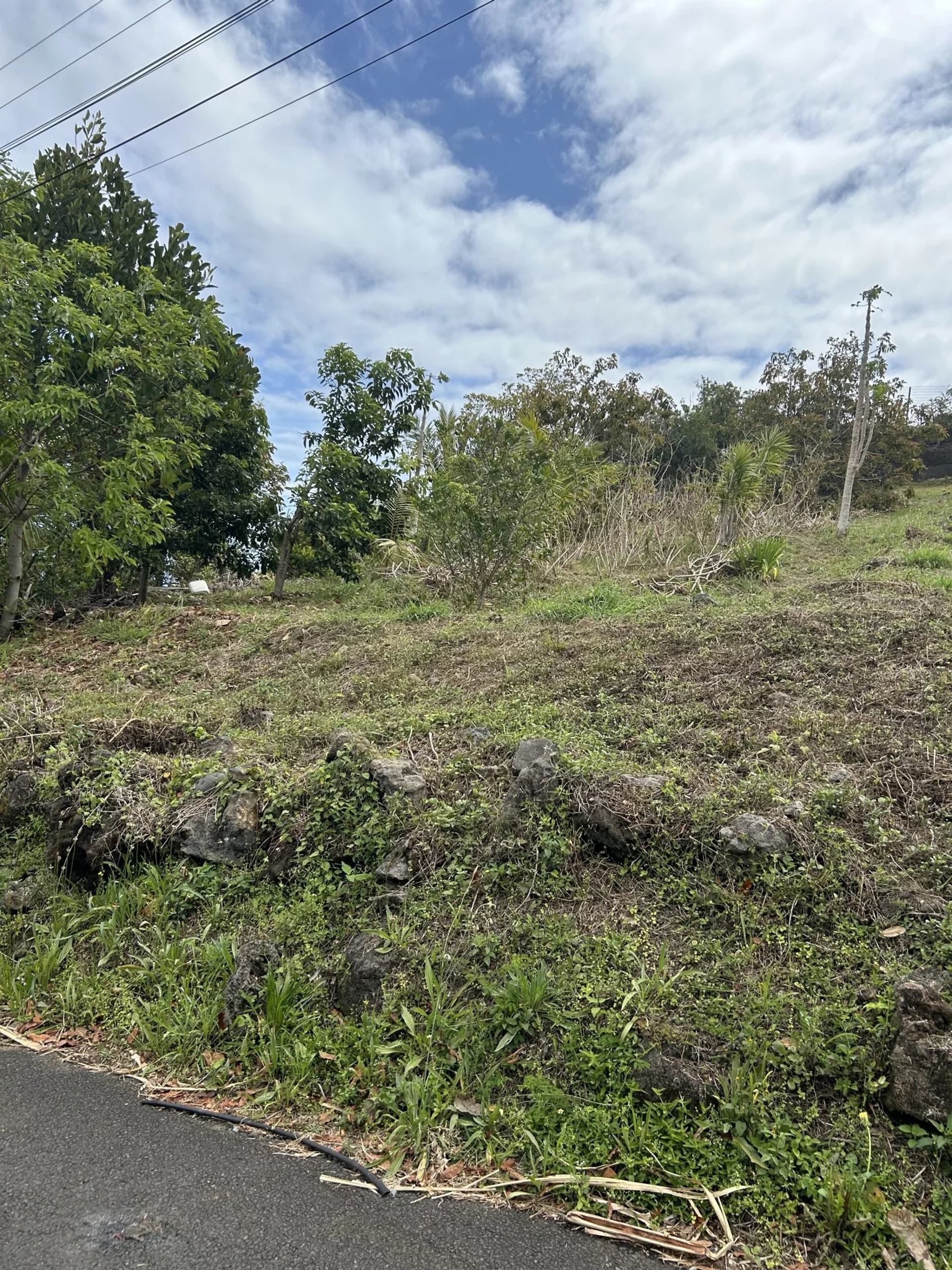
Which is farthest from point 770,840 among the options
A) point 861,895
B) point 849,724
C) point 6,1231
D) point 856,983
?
point 6,1231

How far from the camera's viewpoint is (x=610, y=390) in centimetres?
1708

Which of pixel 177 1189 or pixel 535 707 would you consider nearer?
pixel 177 1189

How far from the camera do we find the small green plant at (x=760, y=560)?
7270 mm

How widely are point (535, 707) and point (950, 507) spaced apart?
43.0 ft

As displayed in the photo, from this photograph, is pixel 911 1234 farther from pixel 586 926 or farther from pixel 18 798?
pixel 18 798

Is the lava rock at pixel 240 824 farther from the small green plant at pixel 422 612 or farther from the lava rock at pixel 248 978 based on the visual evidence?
the small green plant at pixel 422 612

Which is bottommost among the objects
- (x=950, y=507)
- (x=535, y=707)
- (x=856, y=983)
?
(x=856, y=983)

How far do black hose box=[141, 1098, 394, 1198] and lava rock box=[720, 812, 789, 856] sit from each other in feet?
4.63

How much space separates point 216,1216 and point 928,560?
297 inches

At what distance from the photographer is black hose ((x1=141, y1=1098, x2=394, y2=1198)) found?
5.71 feet

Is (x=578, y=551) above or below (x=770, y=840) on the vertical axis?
above

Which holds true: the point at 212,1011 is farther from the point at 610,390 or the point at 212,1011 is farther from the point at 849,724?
the point at 610,390

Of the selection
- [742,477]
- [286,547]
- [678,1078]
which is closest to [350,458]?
[286,547]

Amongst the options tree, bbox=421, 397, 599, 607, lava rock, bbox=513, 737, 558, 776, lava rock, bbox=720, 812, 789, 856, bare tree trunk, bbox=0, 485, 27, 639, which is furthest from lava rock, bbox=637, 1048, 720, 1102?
bare tree trunk, bbox=0, 485, 27, 639
